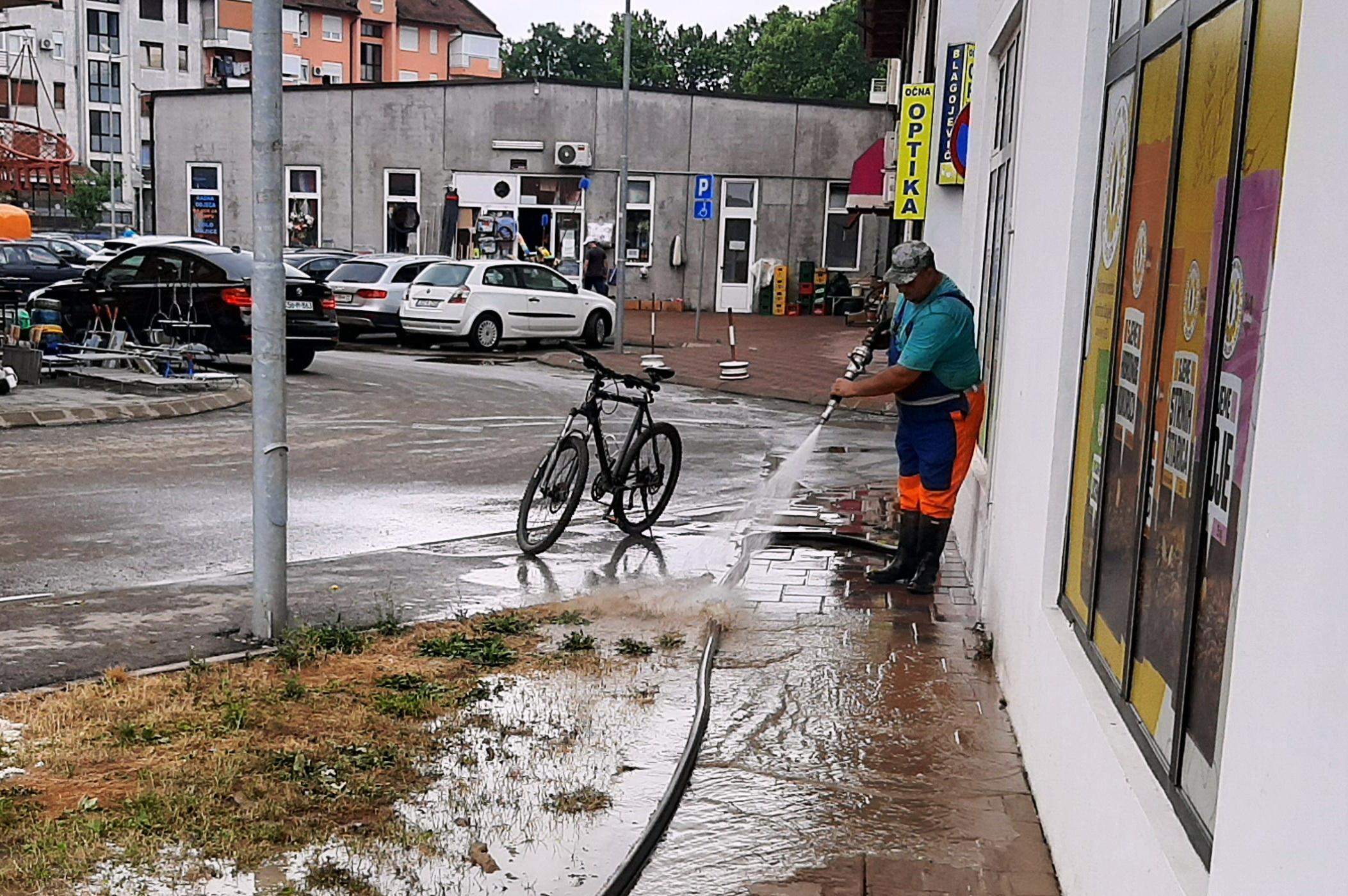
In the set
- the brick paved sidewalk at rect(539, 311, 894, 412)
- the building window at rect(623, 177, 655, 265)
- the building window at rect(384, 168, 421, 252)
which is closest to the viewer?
the brick paved sidewalk at rect(539, 311, 894, 412)

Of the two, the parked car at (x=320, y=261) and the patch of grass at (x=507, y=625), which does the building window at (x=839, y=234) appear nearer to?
the parked car at (x=320, y=261)

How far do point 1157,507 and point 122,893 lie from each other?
9.49 feet

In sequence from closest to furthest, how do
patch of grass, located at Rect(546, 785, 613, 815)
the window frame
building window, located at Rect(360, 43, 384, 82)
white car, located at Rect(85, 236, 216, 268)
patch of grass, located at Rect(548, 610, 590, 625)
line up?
patch of grass, located at Rect(546, 785, 613, 815) → patch of grass, located at Rect(548, 610, 590, 625) → white car, located at Rect(85, 236, 216, 268) → the window frame → building window, located at Rect(360, 43, 384, 82)

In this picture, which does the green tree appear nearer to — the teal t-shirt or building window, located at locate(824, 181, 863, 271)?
building window, located at locate(824, 181, 863, 271)

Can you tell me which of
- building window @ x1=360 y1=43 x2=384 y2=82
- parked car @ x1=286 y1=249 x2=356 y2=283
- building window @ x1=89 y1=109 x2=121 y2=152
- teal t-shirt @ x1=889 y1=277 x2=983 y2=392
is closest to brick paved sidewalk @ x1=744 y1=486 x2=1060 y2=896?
teal t-shirt @ x1=889 y1=277 x2=983 y2=392

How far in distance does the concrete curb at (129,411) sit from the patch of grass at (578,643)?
9.30 metres

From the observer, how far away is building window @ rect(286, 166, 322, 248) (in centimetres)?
4159

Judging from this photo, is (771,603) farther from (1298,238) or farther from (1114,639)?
(1298,238)

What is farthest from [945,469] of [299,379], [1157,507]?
[299,379]

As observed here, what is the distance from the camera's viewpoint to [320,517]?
1038 centimetres

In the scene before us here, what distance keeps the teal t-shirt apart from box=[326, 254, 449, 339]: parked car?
763 inches

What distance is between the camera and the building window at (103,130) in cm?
9081

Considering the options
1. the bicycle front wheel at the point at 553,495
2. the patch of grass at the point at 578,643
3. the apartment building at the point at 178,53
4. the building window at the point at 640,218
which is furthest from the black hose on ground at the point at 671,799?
the apartment building at the point at 178,53

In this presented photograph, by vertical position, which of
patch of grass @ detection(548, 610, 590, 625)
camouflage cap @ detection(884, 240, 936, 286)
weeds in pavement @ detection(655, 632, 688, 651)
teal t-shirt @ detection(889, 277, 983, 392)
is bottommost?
patch of grass @ detection(548, 610, 590, 625)
